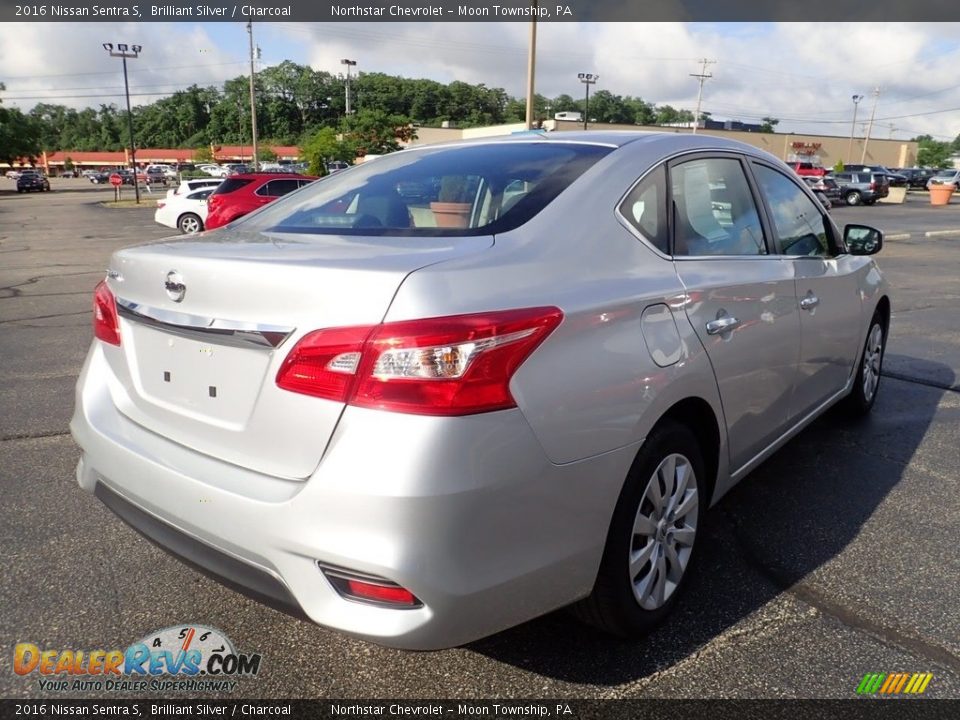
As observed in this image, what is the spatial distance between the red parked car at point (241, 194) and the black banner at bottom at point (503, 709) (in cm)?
1647

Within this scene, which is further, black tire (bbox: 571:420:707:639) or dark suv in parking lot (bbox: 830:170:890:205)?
dark suv in parking lot (bbox: 830:170:890:205)

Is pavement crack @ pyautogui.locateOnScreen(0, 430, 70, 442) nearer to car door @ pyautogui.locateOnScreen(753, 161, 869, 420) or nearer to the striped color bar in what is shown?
car door @ pyautogui.locateOnScreen(753, 161, 869, 420)

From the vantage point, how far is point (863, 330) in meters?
4.38

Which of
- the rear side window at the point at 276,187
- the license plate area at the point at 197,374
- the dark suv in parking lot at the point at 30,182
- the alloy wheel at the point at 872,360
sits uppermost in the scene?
the license plate area at the point at 197,374

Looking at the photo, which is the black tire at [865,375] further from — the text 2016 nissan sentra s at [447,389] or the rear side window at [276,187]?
the rear side window at [276,187]

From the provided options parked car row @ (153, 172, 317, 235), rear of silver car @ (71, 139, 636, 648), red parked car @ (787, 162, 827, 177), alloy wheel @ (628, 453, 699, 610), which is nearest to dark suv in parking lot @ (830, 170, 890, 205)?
red parked car @ (787, 162, 827, 177)

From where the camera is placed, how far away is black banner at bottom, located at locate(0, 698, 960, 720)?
2170 mm

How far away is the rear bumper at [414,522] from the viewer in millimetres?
1762

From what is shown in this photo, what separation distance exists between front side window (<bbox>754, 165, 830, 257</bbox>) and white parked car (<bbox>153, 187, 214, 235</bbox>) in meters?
20.0

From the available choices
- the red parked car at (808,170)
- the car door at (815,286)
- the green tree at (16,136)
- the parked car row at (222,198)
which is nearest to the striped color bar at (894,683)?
the car door at (815,286)

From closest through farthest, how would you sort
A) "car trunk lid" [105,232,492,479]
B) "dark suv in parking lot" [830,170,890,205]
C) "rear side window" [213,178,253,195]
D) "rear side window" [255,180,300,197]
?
"car trunk lid" [105,232,492,479] → "rear side window" [213,178,253,195] → "rear side window" [255,180,300,197] → "dark suv in parking lot" [830,170,890,205]

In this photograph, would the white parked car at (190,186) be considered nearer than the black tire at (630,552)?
No

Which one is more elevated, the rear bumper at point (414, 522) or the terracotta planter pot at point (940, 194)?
the rear bumper at point (414, 522)

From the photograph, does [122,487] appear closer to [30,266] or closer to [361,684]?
[361,684]
